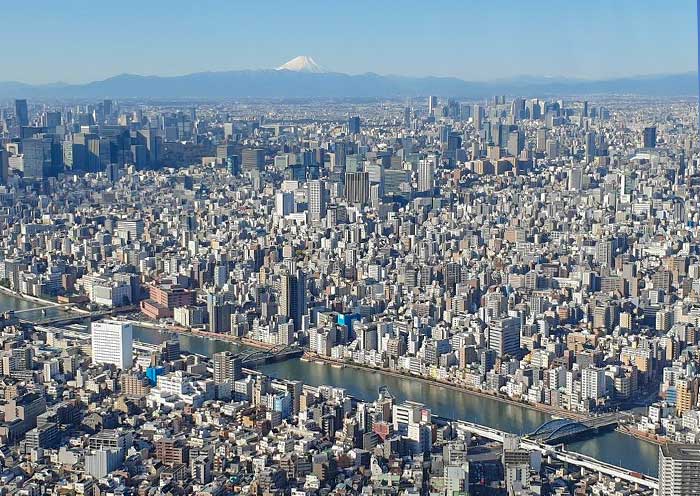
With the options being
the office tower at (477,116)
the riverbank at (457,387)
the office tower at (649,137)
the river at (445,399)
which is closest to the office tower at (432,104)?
the office tower at (477,116)

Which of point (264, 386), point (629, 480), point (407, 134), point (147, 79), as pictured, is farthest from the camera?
point (407, 134)

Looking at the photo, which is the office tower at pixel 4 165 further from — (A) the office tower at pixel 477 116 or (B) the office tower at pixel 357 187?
(A) the office tower at pixel 477 116

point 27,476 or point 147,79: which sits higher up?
point 147,79

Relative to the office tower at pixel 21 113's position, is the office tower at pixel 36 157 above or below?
below

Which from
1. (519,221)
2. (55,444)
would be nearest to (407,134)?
(519,221)

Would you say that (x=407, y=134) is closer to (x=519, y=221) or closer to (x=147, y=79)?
(x=519, y=221)

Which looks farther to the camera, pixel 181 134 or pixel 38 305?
pixel 181 134
